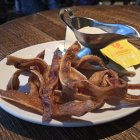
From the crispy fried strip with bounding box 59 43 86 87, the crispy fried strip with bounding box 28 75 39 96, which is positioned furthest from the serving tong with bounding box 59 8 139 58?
the crispy fried strip with bounding box 28 75 39 96

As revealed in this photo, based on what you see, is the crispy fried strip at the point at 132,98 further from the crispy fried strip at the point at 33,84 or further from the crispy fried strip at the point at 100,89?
the crispy fried strip at the point at 33,84

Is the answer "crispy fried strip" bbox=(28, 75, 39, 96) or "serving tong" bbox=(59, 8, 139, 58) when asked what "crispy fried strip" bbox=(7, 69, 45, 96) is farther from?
"serving tong" bbox=(59, 8, 139, 58)

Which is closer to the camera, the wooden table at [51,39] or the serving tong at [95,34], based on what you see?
the wooden table at [51,39]

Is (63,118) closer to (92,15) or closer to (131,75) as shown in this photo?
(131,75)

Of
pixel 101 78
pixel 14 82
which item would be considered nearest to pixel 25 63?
pixel 14 82

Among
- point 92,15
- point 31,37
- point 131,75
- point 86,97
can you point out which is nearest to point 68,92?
point 86,97

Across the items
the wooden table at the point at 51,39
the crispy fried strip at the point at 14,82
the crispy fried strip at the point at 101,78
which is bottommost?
Answer: the wooden table at the point at 51,39

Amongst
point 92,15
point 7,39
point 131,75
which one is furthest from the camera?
point 92,15

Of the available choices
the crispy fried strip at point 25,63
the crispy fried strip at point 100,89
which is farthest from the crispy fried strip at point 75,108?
the crispy fried strip at point 25,63
